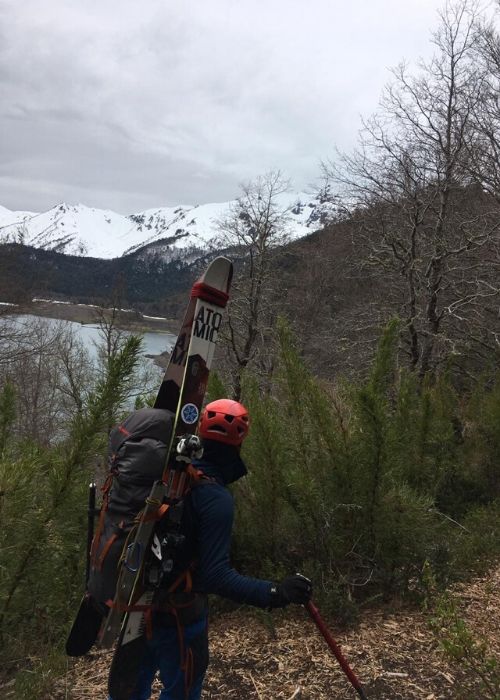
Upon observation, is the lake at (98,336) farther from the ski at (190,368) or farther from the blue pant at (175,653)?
the blue pant at (175,653)

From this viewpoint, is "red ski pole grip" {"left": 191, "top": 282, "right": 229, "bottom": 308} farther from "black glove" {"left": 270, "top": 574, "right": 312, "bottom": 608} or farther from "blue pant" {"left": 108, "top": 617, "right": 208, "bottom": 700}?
"blue pant" {"left": 108, "top": 617, "right": 208, "bottom": 700}

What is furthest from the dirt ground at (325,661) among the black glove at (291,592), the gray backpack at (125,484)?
the gray backpack at (125,484)

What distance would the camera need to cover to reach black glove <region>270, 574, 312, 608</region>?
214 cm

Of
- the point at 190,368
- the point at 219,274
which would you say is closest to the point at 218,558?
the point at 190,368

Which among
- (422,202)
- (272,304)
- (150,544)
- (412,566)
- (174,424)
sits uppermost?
(422,202)

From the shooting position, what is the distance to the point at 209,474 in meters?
2.34

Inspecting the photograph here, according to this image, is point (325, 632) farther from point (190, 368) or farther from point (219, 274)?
point (219, 274)

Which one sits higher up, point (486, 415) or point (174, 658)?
point (486, 415)

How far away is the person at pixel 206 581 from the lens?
2.14m

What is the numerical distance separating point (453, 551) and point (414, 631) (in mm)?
1002

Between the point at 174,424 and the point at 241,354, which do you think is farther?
the point at 241,354

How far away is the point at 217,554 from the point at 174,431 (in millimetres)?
562

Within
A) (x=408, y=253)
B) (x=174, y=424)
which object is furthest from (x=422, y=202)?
(x=174, y=424)

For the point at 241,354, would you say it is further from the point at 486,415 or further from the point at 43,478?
the point at 43,478
